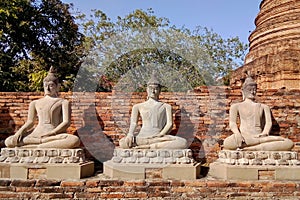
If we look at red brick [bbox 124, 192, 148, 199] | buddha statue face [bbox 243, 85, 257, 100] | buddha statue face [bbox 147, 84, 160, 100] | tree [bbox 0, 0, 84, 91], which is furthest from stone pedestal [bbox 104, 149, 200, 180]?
tree [bbox 0, 0, 84, 91]

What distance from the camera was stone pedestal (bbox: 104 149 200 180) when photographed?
5.70m

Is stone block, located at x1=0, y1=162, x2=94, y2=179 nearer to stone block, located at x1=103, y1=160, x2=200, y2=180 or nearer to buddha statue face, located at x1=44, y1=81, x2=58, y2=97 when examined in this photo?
stone block, located at x1=103, y1=160, x2=200, y2=180

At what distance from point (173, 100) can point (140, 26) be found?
34.9ft

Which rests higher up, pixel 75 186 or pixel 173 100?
pixel 173 100

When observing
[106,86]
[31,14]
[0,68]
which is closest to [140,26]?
[106,86]

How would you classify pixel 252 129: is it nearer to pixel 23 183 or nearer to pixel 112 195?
pixel 112 195

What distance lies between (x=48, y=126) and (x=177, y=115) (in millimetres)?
2711

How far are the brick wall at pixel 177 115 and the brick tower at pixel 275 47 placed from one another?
161 cm

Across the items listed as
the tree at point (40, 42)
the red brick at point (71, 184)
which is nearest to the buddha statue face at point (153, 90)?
the red brick at point (71, 184)

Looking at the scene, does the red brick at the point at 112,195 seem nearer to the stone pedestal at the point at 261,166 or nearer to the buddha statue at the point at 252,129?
the stone pedestal at the point at 261,166

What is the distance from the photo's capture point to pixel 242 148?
588 centimetres

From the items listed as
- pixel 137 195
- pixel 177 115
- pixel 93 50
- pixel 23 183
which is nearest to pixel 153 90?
pixel 177 115

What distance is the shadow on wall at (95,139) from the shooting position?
725cm

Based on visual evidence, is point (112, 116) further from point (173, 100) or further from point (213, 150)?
point (213, 150)
